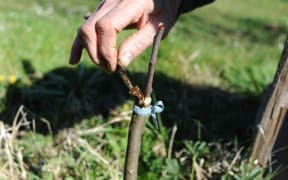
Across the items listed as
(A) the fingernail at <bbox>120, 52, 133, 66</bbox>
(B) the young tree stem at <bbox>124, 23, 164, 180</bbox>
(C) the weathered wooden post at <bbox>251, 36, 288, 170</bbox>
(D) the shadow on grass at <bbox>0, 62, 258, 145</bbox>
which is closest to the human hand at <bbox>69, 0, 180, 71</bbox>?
(A) the fingernail at <bbox>120, 52, 133, 66</bbox>

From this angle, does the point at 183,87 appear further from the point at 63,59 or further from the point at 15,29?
the point at 15,29

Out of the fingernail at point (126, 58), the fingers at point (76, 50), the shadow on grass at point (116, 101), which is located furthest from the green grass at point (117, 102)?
the fingernail at point (126, 58)

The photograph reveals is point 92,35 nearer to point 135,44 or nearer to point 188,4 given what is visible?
point 135,44

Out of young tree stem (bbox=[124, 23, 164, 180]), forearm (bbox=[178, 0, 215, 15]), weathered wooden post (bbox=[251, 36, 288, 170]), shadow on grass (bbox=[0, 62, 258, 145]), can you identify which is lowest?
shadow on grass (bbox=[0, 62, 258, 145])

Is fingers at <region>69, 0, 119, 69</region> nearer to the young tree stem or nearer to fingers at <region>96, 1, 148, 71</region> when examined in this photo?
fingers at <region>96, 1, 148, 71</region>

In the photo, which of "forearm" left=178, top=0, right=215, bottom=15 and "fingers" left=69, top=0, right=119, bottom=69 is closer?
"fingers" left=69, top=0, right=119, bottom=69

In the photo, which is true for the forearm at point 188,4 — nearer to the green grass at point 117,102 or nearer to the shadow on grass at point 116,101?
the green grass at point 117,102

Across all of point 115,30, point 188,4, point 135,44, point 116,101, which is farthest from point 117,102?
point 115,30
